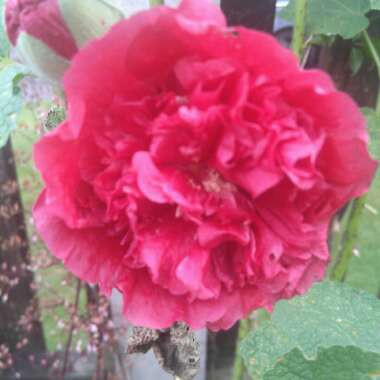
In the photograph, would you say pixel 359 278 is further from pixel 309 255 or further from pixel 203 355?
pixel 309 255

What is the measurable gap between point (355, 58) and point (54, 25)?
1.71 feet

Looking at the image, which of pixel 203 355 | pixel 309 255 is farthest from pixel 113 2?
pixel 203 355

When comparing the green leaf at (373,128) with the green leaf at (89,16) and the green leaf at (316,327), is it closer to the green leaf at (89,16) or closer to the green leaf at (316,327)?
the green leaf at (316,327)

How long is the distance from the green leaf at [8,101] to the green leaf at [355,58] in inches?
19.0

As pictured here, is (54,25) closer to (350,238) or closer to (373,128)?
(373,128)

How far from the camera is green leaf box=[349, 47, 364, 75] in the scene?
77 centimetres

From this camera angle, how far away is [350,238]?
2.57 ft

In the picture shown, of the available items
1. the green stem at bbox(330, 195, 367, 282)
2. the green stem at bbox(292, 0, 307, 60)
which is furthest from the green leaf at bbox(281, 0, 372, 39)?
the green stem at bbox(330, 195, 367, 282)

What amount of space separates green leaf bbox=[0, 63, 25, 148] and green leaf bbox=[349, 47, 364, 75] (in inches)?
19.0

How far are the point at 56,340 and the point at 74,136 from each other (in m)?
1.49

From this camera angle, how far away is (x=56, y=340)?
5.50 feet

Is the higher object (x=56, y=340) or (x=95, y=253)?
(x=95, y=253)

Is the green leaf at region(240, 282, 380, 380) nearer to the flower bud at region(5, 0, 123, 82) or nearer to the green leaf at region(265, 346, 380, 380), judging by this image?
the green leaf at region(265, 346, 380, 380)

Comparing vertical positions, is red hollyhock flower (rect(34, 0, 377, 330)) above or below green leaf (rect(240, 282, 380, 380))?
above
